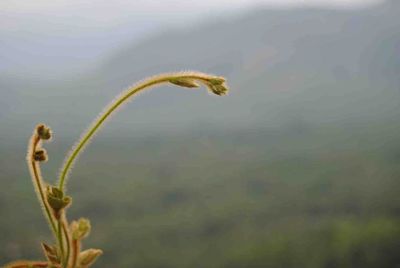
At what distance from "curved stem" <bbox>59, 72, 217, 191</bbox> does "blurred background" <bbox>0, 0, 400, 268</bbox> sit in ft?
58.9

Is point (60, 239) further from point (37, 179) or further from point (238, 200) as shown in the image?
point (238, 200)

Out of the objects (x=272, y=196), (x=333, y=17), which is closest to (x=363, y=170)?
(x=272, y=196)

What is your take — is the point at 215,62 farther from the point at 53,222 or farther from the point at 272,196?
the point at 53,222

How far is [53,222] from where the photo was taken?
2.12 feet

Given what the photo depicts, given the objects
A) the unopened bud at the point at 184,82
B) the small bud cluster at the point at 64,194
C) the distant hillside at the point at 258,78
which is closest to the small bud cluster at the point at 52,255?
the small bud cluster at the point at 64,194

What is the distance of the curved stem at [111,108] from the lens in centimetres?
64

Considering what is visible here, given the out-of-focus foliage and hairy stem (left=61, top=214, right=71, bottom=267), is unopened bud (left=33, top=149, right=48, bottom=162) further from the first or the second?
the out-of-focus foliage

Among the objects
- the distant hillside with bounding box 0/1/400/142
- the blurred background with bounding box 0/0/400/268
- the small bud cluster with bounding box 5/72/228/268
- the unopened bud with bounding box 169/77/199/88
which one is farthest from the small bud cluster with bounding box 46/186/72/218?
the distant hillside with bounding box 0/1/400/142

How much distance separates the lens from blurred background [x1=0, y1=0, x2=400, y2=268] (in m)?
22.5

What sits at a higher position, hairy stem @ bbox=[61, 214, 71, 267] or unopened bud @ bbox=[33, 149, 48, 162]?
unopened bud @ bbox=[33, 149, 48, 162]

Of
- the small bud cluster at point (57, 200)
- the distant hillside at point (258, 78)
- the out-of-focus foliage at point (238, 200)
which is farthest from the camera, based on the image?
the distant hillside at point (258, 78)

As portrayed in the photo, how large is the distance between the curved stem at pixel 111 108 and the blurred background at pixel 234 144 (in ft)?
58.9

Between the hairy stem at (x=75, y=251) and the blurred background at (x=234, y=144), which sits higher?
the blurred background at (x=234, y=144)

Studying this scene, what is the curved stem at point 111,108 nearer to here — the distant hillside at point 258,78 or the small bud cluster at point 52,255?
the small bud cluster at point 52,255
